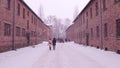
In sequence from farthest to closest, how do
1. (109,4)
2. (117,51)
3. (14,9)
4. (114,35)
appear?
(14,9) < (109,4) < (114,35) < (117,51)

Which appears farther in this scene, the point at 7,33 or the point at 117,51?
the point at 7,33

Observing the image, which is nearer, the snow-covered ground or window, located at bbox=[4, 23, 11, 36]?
the snow-covered ground

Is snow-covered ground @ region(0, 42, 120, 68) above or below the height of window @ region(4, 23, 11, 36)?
below

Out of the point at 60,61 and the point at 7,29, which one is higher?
the point at 7,29

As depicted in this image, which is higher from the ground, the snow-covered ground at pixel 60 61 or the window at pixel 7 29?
the window at pixel 7 29

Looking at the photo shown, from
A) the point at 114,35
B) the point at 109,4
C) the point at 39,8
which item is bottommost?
the point at 114,35

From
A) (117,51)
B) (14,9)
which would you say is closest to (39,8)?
(14,9)

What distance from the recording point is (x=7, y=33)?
21859mm

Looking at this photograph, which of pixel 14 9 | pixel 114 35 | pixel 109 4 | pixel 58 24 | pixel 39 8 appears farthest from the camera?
pixel 58 24

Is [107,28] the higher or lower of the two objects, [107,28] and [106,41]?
the higher

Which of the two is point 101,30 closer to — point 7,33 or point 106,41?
point 106,41

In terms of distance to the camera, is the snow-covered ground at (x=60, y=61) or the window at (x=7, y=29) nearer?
the snow-covered ground at (x=60, y=61)

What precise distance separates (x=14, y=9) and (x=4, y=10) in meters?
3.36

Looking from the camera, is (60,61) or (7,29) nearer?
(60,61)
